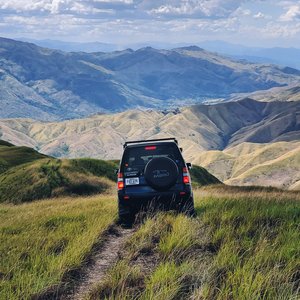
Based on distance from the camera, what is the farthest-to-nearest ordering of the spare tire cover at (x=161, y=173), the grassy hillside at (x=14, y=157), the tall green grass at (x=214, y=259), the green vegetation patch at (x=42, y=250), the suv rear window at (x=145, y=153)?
the grassy hillside at (x=14, y=157)
the suv rear window at (x=145, y=153)
the spare tire cover at (x=161, y=173)
the green vegetation patch at (x=42, y=250)
the tall green grass at (x=214, y=259)

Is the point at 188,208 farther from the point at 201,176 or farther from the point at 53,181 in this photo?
the point at 201,176

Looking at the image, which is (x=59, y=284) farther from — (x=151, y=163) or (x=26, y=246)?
(x=151, y=163)

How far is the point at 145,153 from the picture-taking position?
43.7 feet

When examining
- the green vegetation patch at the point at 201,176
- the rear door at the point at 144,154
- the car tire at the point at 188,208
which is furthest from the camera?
the green vegetation patch at the point at 201,176

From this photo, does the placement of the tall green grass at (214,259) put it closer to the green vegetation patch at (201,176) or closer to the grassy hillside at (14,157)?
the grassy hillside at (14,157)

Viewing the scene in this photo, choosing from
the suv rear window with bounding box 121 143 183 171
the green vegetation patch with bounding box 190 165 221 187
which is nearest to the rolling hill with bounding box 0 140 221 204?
the green vegetation patch with bounding box 190 165 221 187

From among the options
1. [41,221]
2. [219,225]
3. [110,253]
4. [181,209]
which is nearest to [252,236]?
[219,225]

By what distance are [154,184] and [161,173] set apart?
15.2 inches

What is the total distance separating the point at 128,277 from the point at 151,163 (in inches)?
220

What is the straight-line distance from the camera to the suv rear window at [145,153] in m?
13.2

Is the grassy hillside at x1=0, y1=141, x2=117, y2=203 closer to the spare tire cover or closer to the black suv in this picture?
the black suv

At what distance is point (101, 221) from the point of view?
458 inches

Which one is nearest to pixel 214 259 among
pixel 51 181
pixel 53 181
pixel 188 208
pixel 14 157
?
pixel 188 208

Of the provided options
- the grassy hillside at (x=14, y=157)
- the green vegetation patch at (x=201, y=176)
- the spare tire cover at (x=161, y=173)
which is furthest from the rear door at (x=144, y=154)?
the green vegetation patch at (x=201, y=176)
